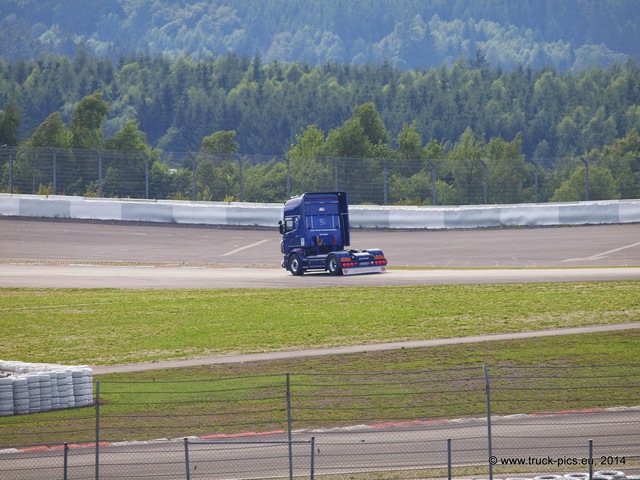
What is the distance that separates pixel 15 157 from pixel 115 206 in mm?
6089

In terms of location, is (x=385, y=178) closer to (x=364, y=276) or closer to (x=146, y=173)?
(x=146, y=173)

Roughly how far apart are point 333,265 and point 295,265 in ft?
4.64

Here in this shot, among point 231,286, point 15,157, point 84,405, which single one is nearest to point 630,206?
point 231,286

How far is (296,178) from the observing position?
2254 inches

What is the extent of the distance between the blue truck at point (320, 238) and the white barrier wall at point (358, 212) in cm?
1077

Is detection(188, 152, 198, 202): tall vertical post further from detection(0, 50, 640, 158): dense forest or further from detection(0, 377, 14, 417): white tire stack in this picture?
detection(0, 50, 640, 158): dense forest

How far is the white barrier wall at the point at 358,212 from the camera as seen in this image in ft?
166

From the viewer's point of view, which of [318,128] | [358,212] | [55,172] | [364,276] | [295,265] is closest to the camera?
[364,276]

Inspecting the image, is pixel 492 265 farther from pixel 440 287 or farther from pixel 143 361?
pixel 143 361

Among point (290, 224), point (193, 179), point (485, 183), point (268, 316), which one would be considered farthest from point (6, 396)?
point (193, 179)

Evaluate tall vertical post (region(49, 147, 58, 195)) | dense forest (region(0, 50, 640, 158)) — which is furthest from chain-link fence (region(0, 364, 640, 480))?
dense forest (region(0, 50, 640, 158))

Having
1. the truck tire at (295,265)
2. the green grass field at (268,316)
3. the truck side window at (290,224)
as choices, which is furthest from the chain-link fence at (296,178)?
the green grass field at (268,316)

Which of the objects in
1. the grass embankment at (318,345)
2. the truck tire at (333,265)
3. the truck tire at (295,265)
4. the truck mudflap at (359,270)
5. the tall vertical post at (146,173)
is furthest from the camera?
the tall vertical post at (146,173)

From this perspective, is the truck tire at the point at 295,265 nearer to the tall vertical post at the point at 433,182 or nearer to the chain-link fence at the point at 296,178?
the chain-link fence at the point at 296,178
